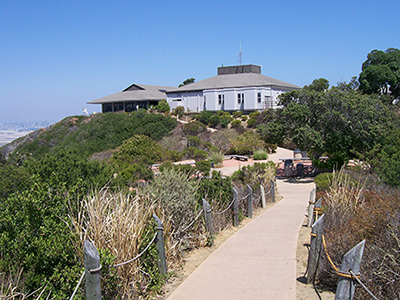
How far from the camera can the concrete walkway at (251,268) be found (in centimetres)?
561

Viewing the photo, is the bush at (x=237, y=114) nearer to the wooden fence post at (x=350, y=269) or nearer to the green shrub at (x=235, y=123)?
the green shrub at (x=235, y=123)

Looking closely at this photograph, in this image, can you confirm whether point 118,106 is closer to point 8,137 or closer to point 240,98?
→ point 240,98

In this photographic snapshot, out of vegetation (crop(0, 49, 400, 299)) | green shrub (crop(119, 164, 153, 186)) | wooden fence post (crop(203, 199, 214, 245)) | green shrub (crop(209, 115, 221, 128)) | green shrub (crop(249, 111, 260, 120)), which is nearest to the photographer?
vegetation (crop(0, 49, 400, 299))

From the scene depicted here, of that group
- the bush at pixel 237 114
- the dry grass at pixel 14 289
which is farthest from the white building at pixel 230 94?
the dry grass at pixel 14 289

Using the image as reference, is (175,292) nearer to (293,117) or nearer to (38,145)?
(293,117)

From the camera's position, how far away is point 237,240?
8.28 metres

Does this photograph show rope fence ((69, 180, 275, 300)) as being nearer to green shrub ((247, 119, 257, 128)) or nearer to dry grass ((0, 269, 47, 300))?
dry grass ((0, 269, 47, 300))

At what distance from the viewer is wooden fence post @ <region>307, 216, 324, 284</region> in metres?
5.70

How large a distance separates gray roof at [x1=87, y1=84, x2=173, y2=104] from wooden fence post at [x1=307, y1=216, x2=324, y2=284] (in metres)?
56.9

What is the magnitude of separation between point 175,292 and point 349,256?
2564 millimetres

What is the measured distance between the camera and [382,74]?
45.2m

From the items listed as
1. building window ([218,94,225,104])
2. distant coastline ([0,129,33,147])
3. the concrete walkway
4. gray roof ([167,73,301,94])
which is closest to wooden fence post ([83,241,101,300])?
the concrete walkway

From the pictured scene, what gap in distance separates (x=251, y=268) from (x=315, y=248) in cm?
124

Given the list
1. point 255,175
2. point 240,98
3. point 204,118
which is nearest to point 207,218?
point 255,175
